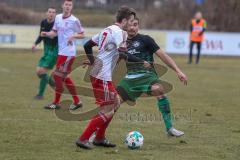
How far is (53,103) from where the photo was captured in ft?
43.2

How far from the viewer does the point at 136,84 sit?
10.0 m

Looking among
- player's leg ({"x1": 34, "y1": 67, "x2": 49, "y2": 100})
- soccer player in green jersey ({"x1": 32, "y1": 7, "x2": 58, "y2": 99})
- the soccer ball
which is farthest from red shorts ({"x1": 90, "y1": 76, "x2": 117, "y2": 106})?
player's leg ({"x1": 34, "y1": 67, "x2": 49, "y2": 100})

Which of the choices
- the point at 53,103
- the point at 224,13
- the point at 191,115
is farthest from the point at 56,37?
the point at 224,13

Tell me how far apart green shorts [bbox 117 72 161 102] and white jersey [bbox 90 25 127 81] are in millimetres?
1134

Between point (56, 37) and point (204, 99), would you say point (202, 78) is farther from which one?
point (56, 37)

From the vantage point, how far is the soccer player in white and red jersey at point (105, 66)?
28.0 ft

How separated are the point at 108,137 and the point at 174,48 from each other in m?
22.3

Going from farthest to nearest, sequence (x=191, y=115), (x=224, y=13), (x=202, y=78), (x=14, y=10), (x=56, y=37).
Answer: (x=224, y=13) < (x=14, y=10) < (x=202, y=78) < (x=56, y=37) < (x=191, y=115)

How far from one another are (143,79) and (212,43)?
22.8 metres

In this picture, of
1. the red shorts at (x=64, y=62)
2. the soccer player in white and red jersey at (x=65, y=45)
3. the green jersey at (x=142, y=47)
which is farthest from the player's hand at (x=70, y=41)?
the green jersey at (x=142, y=47)

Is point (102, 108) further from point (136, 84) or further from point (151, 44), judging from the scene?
point (151, 44)

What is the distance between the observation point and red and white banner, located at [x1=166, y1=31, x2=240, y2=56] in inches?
1255

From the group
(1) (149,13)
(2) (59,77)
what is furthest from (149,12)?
(2) (59,77)

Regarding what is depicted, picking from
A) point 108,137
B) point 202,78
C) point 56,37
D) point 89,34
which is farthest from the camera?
point 89,34
